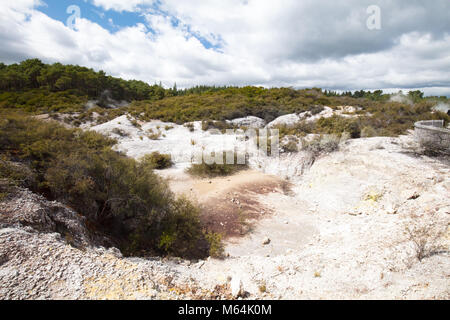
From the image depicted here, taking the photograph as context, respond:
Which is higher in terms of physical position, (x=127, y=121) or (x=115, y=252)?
(x=127, y=121)

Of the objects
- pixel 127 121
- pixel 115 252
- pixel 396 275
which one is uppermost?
pixel 127 121

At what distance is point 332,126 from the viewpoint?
13688 mm

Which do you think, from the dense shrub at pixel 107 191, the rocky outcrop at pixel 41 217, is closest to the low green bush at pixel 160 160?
the dense shrub at pixel 107 191

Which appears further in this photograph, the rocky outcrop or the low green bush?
the low green bush

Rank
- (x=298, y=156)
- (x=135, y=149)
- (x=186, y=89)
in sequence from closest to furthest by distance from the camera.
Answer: (x=298, y=156) < (x=135, y=149) < (x=186, y=89)

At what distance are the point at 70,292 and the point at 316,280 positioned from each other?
11.6 ft

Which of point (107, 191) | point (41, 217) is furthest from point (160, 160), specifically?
point (41, 217)

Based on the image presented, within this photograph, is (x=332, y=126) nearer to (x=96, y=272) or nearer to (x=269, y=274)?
(x=269, y=274)

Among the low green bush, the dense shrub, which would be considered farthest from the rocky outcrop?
the low green bush

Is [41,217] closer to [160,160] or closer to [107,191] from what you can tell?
[107,191]

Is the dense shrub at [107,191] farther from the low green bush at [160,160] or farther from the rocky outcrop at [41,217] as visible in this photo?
the low green bush at [160,160]

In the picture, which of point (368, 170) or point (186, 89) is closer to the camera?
point (368, 170)

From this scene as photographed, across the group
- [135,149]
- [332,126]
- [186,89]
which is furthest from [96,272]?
[186,89]

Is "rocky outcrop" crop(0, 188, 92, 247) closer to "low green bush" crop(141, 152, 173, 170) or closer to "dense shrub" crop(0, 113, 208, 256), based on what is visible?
"dense shrub" crop(0, 113, 208, 256)
